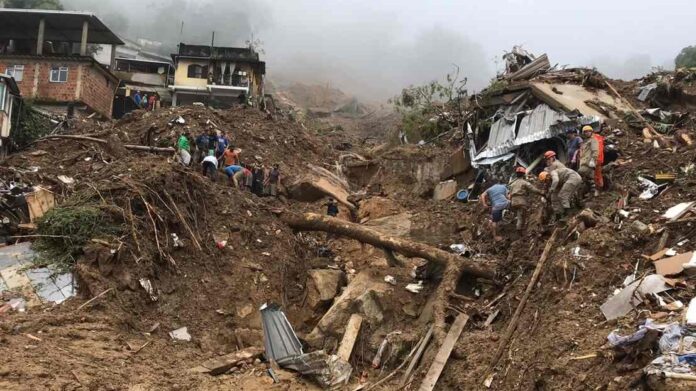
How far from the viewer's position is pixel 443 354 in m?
7.32

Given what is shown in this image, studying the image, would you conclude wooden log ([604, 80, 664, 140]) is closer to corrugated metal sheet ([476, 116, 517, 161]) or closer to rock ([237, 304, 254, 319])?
corrugated metal sheet ([476, 116, 517, 161])

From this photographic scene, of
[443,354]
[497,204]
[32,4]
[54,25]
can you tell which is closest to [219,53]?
[54,25]

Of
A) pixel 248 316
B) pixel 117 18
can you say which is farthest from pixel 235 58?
pixel 117 18

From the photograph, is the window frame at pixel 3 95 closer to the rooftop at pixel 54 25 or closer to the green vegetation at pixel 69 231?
the green vegetation at pixel 69 231

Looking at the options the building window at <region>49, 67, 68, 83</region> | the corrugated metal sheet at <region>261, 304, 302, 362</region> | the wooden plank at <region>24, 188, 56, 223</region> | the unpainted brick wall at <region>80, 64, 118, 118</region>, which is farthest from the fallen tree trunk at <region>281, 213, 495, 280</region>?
the building window at <region>49, 67, 68, 83</region>

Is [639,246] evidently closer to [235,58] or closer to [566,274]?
[566,274]

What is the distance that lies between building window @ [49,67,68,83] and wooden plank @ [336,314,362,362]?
72.7ft

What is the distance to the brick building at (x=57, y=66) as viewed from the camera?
25859 mm

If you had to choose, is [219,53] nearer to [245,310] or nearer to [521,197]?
[245,310]

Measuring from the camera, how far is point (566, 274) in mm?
7082

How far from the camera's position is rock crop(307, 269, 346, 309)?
998 centimetres

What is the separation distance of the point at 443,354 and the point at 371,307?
206 centimetres

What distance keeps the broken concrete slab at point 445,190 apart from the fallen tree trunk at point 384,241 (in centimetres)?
561

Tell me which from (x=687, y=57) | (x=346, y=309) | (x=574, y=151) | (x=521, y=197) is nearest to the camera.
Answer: (x=346, y=309)
